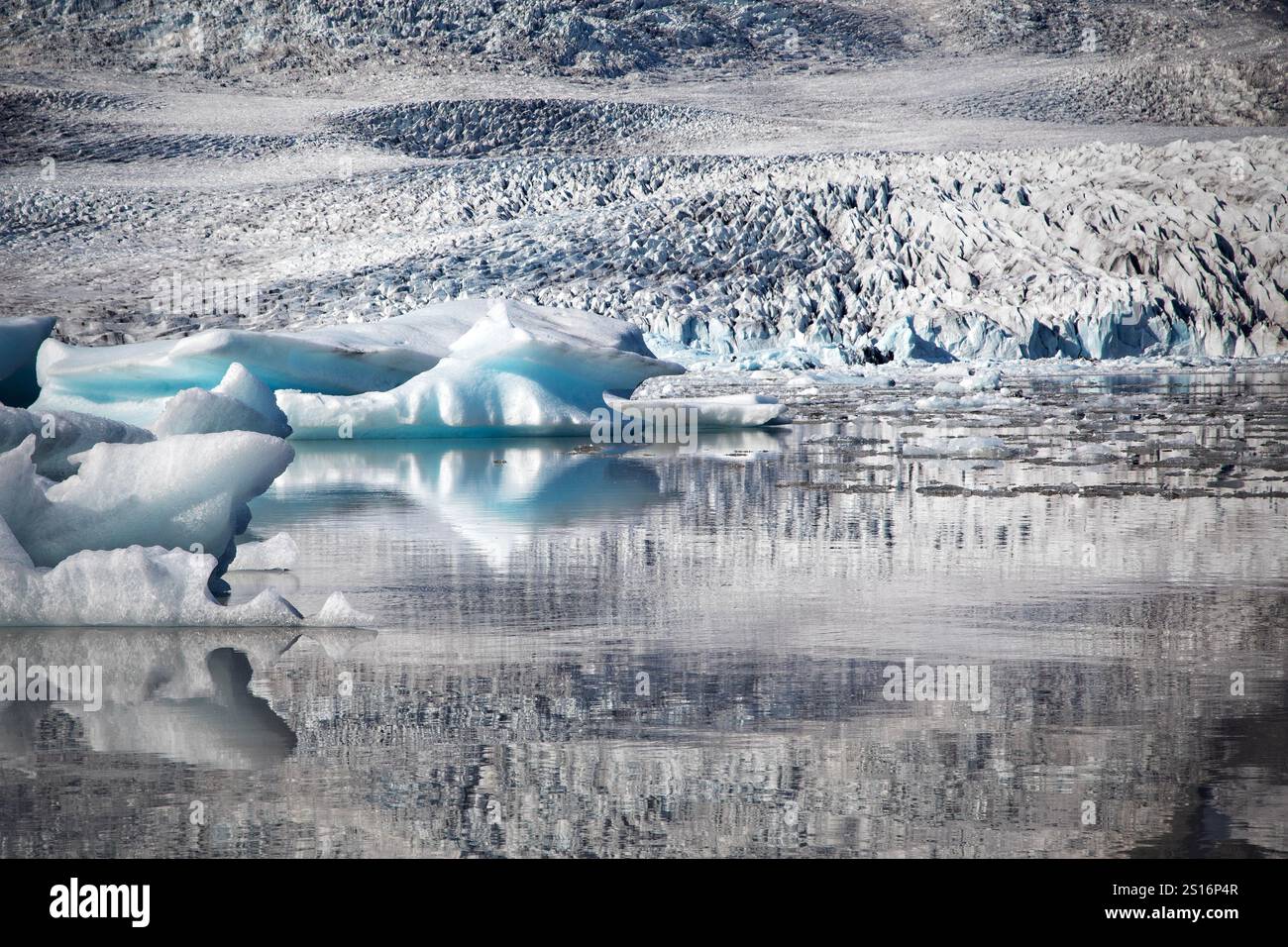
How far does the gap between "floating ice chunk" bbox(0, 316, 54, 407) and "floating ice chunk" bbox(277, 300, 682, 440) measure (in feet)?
12.9

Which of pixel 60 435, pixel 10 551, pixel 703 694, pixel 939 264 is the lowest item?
pixel 703 694

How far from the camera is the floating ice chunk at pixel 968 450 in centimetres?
1046

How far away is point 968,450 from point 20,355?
600cm

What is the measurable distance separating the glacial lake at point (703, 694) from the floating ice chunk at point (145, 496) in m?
0.46

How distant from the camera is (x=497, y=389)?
12.8 meters

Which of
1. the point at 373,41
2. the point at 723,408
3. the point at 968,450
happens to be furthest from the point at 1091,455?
the point at 373,41

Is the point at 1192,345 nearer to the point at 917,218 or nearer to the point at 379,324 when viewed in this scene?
the point at 917,218

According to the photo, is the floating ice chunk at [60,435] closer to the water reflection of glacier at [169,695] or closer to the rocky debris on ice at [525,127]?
the water reflection of glacier at [169,695]

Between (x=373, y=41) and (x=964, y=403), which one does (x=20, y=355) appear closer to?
(x=964, y=403)

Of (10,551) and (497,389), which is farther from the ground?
(497,389)

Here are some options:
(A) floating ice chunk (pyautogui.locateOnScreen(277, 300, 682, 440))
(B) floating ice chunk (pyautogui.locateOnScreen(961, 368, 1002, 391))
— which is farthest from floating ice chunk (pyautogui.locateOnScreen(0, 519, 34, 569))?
(B) floating ice chunk (pyautogui.locateOnScreen(961, 368, 1002, 391))

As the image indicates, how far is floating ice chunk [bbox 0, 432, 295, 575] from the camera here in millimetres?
4902

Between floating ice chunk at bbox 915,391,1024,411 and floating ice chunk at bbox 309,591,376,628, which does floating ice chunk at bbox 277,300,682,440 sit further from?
floating ice chunk at bbox 309,591,376,628

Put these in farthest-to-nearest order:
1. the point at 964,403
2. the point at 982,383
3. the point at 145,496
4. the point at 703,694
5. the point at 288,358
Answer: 1. the point at 982,383
2. the point at 964,403
3. the point at 288,358
4. the point at 145,496
5. the point at 703,694
